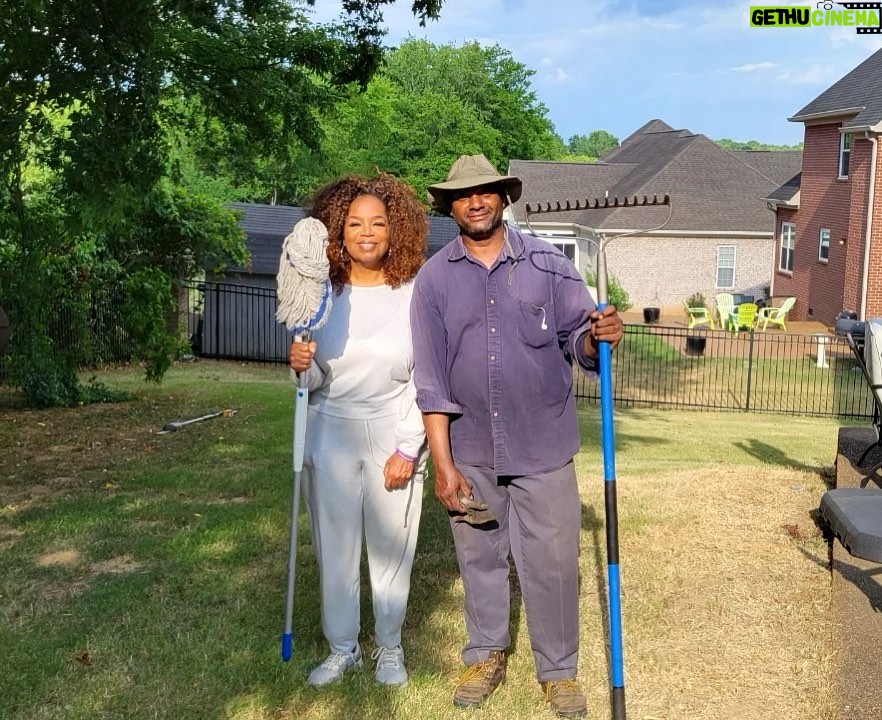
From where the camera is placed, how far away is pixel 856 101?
1079 inches

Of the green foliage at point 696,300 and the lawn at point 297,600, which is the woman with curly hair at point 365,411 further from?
the green foliage at point 696,300

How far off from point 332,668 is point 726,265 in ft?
113

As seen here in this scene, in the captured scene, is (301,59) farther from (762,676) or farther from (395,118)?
(395,118)

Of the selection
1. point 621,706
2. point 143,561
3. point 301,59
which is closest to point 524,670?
point 621,706

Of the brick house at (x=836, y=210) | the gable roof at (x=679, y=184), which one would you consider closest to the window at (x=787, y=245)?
the brick house at (x=836, y=210)

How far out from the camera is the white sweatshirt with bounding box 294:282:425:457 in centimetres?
413

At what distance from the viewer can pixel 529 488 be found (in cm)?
405

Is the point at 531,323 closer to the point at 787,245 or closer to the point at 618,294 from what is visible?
the point at 787,245

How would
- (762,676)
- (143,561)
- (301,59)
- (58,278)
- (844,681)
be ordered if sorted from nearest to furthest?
1. (844,681)
2. (762,676)
3. (143,561)
4. (301,59)
5. (58,278)

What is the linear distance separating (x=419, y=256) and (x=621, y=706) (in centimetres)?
185

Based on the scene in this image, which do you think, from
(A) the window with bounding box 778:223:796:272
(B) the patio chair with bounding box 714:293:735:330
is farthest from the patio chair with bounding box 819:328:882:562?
(A) the window with bounding box 778:223:796:272

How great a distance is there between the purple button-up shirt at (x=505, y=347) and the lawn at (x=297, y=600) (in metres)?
1.05


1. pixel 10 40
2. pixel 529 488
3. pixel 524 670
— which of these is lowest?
pixel 524 670

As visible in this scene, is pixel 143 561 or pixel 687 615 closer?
pixel 687 615
